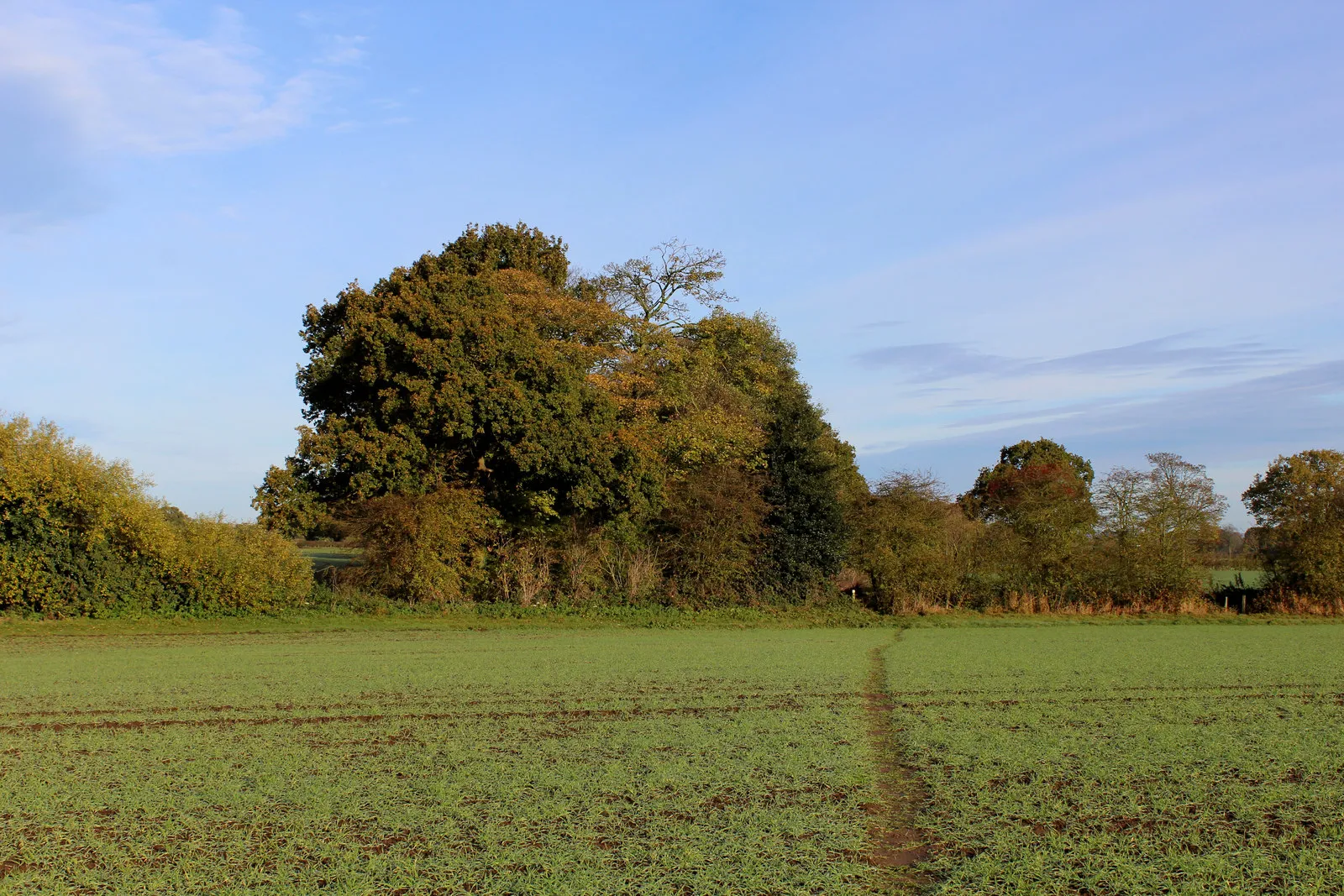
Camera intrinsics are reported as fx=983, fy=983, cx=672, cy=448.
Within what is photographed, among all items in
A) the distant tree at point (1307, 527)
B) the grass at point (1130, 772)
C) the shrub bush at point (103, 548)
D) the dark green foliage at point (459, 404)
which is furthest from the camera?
the distant tree at point (1307, 527)

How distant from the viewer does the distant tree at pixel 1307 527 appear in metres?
28.3

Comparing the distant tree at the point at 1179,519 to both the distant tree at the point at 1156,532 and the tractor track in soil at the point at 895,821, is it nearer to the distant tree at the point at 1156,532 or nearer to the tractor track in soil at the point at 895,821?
the distant tree at the point at 1156,532

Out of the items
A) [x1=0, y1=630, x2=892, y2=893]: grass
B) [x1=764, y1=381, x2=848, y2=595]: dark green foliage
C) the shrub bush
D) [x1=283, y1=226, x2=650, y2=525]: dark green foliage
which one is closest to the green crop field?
[x1=0, y1=630, x2=892, y2=893]: grass

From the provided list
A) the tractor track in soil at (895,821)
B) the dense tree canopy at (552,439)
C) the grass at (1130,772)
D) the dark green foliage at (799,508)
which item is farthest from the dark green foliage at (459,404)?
the tractor track in soil at (895,821)

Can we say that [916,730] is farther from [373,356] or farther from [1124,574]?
[1124,574]

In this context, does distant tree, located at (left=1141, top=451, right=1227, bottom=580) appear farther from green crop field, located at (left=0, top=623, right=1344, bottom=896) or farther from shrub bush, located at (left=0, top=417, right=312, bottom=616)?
shrub bush, located at (left=0, top=417, right=312, bottom=616)

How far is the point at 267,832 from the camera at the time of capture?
706cm

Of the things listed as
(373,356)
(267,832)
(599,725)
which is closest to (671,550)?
(373,356)

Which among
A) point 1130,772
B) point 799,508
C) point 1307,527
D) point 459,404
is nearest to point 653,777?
point 1130,772

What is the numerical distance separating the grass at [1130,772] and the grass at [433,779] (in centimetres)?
91

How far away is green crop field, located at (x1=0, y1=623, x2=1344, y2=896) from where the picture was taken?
20.6 feet

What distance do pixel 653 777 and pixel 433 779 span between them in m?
1.91

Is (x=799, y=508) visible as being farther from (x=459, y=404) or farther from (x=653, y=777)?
(x=653, y=777)

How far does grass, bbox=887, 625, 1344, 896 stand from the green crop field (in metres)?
0.04
